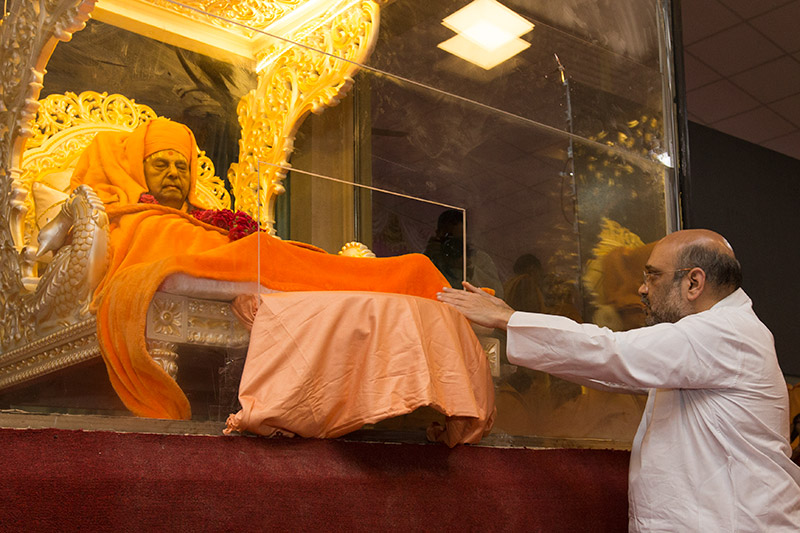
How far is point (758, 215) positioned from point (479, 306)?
4704 millimetres

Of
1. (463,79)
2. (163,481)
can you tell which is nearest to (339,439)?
(163,481)

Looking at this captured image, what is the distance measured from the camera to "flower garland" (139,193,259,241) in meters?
2.21

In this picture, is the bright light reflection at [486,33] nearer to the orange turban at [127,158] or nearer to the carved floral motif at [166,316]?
the orange turban at [127,158]

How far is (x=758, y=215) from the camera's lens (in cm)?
642

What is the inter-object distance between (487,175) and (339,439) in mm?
1043

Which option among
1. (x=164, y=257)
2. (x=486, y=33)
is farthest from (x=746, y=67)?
(x=164, y=257)

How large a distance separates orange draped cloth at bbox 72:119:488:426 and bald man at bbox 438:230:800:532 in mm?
293

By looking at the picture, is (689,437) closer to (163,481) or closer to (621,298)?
(621,298)

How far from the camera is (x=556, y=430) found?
2.78 metres

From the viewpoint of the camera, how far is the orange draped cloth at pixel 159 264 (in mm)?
1939

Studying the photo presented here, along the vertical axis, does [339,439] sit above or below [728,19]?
below

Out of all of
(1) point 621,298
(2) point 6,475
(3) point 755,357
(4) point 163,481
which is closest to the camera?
(2) point 6,475

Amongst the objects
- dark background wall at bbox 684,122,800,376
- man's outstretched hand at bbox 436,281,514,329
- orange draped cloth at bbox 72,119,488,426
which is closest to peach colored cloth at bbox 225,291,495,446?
orange draped cloth at bbox 72,119,488,426

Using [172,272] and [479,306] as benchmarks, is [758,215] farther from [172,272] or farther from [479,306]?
[172,272]
